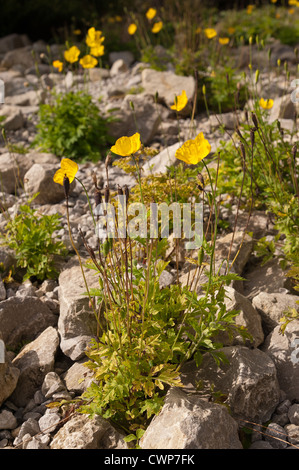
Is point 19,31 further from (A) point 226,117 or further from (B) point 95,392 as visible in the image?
(B) point 95,392

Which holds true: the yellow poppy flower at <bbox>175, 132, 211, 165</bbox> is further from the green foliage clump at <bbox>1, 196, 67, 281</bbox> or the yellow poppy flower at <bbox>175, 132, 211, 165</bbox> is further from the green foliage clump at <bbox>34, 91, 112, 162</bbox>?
the green foliage clump at <bbox>34, 91, 112, 162</bbox>

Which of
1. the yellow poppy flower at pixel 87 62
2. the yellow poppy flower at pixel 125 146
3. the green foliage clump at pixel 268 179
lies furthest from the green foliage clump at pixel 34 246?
the yellow poppy flower at pixel 87 62

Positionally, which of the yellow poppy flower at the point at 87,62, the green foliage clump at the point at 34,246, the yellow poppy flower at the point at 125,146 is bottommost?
the green foliage clump at the point at 34,246

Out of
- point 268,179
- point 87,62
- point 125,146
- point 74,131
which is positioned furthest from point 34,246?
point 87,62

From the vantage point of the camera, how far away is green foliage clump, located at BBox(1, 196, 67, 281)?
10.6ft

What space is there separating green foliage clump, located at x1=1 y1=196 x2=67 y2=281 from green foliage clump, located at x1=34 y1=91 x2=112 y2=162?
1521 mm

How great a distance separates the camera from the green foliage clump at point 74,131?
4727mm

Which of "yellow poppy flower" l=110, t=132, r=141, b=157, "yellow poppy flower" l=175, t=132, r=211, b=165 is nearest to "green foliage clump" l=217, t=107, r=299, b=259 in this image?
"yellow poppy flower" l=175, t=132, r=211, b=165

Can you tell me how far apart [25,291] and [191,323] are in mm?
1266

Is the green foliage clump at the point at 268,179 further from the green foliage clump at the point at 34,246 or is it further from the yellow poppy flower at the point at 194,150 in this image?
the green foliage clump at the point at 34,246

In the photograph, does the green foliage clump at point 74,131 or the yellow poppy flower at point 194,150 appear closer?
the yellow poppy flower at point 194,150

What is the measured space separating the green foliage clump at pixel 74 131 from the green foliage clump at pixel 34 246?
152 cm

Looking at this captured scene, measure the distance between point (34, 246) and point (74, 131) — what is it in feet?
5.98

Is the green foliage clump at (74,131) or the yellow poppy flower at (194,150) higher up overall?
the yellow poppy flower at (194,150)
